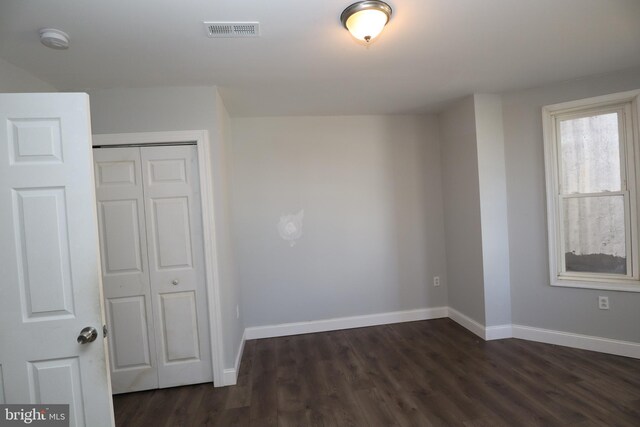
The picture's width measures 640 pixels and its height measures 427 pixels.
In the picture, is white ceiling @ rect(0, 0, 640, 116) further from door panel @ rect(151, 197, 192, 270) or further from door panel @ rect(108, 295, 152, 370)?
door panel @ rect(108, 295, 152, 370)

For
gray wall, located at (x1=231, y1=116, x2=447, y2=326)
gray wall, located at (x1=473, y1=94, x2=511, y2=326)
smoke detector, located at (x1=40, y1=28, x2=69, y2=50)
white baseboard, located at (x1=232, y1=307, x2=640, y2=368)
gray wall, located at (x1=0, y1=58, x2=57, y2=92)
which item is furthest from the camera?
gray wall, located at (x1=231, y1=116, x2=447, y2=326)

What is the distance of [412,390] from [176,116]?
2.92 meters

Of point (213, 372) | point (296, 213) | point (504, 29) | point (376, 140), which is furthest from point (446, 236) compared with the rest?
point (213, 372)

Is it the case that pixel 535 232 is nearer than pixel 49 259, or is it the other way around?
pixel 49 259

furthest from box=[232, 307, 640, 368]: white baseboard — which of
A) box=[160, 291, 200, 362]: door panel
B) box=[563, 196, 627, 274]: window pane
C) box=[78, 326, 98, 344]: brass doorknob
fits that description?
box=[78, 326, 98, 344]: brass doorknob

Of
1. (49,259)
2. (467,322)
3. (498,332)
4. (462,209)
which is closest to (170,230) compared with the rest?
(49,259)

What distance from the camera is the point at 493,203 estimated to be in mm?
2996

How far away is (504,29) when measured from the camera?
1.81 m

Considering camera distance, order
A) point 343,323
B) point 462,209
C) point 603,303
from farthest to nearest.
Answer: point 343,323
point 462,209
point 603,303

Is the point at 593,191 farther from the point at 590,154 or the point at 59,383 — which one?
the point at 59,383

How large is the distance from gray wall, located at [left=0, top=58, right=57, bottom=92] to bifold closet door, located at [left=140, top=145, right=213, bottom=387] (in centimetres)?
77

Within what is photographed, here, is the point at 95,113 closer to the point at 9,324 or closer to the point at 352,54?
the point at 9,324

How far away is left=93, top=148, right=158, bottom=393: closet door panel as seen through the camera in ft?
7.82

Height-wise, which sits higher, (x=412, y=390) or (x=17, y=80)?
(x=17, y=80)
